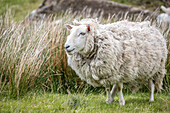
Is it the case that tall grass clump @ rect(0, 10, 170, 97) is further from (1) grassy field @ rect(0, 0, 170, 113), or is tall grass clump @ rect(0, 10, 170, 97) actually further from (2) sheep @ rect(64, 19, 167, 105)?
(2) sheep @ rect(64, 19, 167, 105)

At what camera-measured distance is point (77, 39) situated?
3959 mm

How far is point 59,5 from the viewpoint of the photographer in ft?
38.1

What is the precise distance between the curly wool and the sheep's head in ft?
0.06

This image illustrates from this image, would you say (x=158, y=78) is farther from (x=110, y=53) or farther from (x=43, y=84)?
(x=43, y=84)

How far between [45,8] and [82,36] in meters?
8.09

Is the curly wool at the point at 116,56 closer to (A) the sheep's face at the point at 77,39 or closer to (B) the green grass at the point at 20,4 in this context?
(A) the sheep's face at the point at 77,39

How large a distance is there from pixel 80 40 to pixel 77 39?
0.18 ft

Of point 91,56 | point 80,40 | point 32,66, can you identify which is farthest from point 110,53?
point 32,66

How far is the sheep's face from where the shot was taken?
388 cm

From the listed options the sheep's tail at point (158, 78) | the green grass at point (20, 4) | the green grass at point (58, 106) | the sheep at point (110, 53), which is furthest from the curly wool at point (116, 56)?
the green grass at point (20, 4)

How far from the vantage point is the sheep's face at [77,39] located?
3880 millimetres

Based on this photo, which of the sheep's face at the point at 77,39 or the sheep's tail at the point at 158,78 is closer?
the sheep's face at the point at 77,39

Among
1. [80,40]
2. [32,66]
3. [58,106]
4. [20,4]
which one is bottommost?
[58,106]

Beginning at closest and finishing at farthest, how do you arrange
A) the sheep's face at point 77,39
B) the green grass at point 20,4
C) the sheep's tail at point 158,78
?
the sheep's face at point 77,39, the sheep's tail at point 158,78, the green grass at point 20,4
